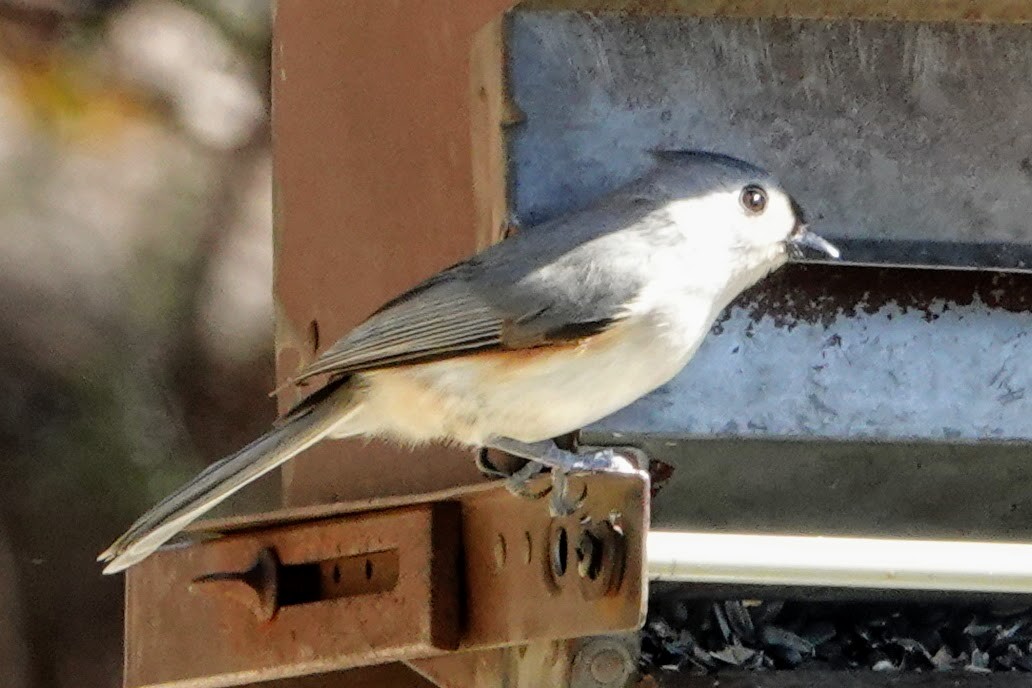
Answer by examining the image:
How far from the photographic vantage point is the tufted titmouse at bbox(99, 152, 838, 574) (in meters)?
3.38

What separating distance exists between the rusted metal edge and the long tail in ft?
2.53

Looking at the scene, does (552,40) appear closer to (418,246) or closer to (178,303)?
(418,246)

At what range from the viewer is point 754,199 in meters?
3.55

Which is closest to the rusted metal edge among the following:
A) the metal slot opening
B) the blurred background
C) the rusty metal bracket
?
the rusty metal bracket

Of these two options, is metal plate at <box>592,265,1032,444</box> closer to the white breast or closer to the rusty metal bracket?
the white breast

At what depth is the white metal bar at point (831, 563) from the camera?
3031mm

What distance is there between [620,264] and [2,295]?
390 centimetres

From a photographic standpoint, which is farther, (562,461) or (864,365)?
(864,365)

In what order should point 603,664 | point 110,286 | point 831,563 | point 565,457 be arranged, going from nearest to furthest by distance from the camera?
point 831,563, point 603,664, point 565,457, point 110,286

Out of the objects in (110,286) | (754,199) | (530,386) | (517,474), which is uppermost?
(110,286)

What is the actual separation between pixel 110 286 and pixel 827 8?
13.0ft

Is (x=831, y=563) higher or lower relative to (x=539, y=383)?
lower

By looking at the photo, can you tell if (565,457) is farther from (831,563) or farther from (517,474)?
(831,563)

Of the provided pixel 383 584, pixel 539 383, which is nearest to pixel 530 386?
pixel 539 383
